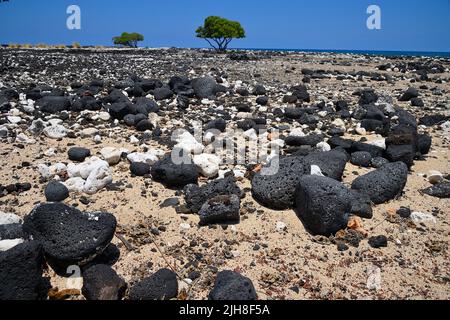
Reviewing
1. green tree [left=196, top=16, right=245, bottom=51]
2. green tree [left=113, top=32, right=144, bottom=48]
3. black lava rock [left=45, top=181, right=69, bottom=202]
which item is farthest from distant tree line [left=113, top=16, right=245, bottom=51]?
black lava rock [left=45, top=181, right=69, bottom=202]

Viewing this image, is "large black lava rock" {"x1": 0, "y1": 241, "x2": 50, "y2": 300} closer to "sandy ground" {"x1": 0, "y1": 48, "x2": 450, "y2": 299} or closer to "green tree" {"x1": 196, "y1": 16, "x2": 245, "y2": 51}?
"sandy ground" {"x1": 0, "y1": 48, "x2": 450, "y2": 299}

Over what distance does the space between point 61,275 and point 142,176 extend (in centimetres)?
195

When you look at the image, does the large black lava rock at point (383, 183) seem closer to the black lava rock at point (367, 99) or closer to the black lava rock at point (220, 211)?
the black lava rock at point (220, 211)

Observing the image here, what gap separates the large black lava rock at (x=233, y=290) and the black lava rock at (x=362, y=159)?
3.18m

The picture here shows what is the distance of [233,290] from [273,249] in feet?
3.03

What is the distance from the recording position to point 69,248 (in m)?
3.05

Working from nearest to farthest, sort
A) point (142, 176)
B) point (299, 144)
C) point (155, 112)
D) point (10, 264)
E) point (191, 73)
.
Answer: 1. point (10, 264)
2. point (142, 176)
3. point (299, 144)
4. point (155, 112)
5. point (191, 73)

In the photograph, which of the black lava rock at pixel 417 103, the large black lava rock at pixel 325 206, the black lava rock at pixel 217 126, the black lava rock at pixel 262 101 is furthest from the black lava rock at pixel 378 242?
the black lava rock at pixel 417 103

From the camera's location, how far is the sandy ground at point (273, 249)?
3133 millimetres

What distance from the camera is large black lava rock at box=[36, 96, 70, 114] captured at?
7543 mm

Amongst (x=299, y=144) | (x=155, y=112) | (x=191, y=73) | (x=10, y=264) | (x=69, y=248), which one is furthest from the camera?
(x=191, y=73)

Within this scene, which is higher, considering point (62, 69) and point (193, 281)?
point (62, 69)

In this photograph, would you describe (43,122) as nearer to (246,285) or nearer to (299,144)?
(299,144)

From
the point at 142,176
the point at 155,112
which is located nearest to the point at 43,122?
the point at 155,112
